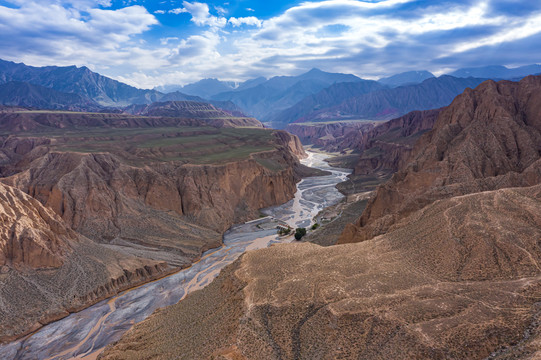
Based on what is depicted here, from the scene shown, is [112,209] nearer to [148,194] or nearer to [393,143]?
[148,194]

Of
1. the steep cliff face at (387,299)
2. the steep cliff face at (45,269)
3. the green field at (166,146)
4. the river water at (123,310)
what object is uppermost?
the green field at (166,146)

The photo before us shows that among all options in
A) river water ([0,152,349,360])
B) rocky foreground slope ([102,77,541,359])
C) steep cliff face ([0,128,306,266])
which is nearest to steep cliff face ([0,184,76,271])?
river water ([0,152,349,360])

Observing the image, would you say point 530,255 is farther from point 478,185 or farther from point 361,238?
point 478,185

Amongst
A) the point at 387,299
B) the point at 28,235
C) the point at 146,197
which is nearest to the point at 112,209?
the point at 146,197

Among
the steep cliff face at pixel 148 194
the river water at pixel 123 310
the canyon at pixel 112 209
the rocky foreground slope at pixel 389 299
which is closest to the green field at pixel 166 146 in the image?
the canyon at pixel 112 209

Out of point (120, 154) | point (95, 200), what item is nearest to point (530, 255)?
point (95, 200)

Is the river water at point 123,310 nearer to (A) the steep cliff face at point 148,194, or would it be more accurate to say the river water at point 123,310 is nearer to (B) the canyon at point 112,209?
(B) the canyon at point 112,209
